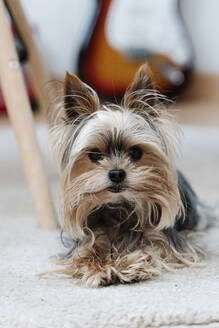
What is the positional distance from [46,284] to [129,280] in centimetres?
16

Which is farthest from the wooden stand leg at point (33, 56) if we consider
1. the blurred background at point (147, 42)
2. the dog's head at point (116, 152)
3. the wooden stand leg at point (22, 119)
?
the blurred background at point (147, 42)

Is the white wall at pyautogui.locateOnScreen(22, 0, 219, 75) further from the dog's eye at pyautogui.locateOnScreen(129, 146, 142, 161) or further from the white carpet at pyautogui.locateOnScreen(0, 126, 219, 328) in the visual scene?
the dog's eye at pyautogui.locateOnScreen(129, 146, 142, 161)

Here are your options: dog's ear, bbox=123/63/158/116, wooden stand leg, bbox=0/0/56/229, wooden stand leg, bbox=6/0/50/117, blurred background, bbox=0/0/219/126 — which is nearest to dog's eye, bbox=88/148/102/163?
dog's ear, bbox=123/63/158/116

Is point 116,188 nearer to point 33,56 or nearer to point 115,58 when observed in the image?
point 33,56

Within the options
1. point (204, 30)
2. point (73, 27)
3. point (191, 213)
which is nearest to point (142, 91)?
point (191, 213)

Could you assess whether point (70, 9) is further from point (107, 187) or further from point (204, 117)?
point (107, 187)

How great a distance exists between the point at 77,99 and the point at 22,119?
36 centimetres

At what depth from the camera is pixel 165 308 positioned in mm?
1043

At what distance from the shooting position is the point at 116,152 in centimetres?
123

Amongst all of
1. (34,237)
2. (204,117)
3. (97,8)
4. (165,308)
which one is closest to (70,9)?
(97,8)

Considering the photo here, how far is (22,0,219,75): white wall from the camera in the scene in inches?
144

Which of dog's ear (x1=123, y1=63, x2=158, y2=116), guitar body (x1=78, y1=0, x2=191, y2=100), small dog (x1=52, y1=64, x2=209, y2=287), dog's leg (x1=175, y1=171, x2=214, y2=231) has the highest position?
dog's ear (x1=123, y1=63, x2=158, y2=116)

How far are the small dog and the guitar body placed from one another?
2.29m

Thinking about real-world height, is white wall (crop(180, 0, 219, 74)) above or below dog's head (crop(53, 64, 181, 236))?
below
